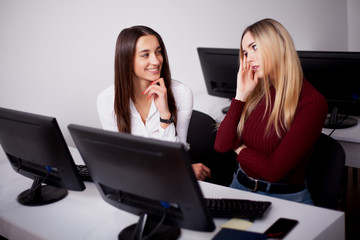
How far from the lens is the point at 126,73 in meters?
2.19

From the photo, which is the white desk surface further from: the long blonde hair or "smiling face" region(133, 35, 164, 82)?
"smiling face" region(133, 35, 164, 82)

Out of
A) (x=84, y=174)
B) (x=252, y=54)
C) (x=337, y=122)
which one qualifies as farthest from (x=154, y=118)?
(x=337, y=122)

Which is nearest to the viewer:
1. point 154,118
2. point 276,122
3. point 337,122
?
point 276,122

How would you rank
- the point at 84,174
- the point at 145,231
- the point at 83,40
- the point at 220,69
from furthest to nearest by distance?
the point at 220,69, the point at 83,40, the point at 84,174, the point at 145,231

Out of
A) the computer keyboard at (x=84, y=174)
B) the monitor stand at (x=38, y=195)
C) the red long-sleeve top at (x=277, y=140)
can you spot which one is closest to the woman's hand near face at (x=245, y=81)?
the red long-sleeve top at (x=277, y=140)

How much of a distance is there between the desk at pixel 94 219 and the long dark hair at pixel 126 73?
1.45ft

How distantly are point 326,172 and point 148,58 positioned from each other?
1.05 meters

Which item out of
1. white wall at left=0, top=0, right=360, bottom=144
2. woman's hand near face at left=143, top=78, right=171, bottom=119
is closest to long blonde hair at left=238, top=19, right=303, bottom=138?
woman's hand near face at left=143, top=78, right=171, bottom=119

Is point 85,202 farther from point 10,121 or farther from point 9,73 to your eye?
point 9,73

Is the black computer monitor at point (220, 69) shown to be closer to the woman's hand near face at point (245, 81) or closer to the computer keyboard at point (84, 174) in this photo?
the woman's hand near face at point (245, 81)

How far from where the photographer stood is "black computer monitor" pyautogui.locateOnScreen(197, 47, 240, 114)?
2799mm

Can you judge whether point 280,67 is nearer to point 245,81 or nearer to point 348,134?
point 245,81

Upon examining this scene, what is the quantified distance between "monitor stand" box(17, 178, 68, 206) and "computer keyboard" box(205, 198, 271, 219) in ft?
2.45

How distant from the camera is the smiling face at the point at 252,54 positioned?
1.93 metres
